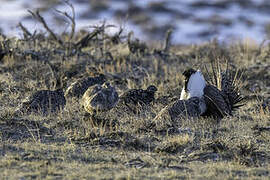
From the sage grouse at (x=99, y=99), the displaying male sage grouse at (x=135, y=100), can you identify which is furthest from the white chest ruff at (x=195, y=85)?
the sage grouse at (x=99, y=99)

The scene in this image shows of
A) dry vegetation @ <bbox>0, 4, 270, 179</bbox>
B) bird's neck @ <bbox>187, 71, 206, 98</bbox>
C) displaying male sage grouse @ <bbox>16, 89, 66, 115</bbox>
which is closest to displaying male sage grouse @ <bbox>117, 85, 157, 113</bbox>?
dry vegetation @ <bbox>0, 4, 270, 179</bbox>

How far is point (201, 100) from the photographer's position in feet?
21.2

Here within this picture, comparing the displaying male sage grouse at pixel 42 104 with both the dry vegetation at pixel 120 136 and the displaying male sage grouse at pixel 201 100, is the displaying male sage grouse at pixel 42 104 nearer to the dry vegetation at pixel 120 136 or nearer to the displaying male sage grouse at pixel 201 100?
the dry vegetation at pixel 120 136

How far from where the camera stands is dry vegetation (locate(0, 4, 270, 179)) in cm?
452

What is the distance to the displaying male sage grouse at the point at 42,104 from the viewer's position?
6.36 m

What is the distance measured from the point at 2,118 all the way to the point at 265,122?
3.26m

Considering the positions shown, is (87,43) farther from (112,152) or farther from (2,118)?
(112,152)

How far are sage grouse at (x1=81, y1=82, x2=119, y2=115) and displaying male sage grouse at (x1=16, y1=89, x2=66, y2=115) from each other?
0.45 metres

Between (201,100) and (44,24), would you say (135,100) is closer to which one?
(201,100)

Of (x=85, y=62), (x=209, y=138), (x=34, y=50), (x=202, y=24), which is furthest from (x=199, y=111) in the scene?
(x=202, y=24)

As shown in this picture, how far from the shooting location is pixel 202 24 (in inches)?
1250

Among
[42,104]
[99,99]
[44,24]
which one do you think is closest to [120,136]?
[99,99]

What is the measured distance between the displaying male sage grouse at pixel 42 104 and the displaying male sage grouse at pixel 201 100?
1349 millimetres

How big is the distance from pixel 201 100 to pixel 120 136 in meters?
1.43
